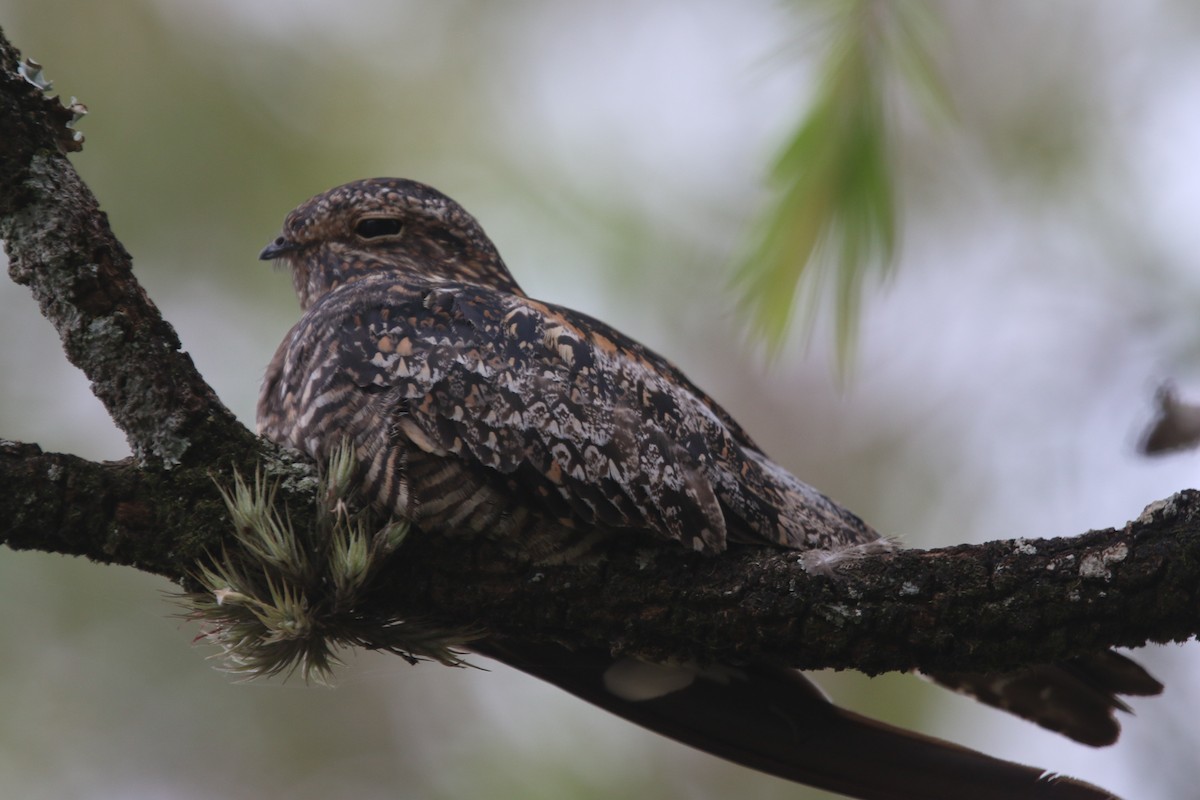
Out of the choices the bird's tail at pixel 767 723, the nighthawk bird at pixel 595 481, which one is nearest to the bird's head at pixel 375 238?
the nighthawk bird at pixel 595 481

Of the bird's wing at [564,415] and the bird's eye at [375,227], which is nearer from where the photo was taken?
the bird's wing at [564,415]

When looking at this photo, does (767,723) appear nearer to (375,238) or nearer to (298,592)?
(298,592)

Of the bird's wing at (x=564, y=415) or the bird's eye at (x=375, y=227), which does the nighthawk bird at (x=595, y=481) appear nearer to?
the bird's wing at (x=564, y=415)

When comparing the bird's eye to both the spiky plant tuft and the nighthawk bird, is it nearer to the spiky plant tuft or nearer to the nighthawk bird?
the nighthawk bird

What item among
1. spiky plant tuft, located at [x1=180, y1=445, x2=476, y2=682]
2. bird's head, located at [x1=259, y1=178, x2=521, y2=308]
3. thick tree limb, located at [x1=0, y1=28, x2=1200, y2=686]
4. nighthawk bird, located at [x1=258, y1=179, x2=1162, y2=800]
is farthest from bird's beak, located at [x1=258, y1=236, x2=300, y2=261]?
spiky plant tuft, located at [x1=180, y1=445, x2=476, y2=682]

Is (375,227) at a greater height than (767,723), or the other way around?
(375,227)

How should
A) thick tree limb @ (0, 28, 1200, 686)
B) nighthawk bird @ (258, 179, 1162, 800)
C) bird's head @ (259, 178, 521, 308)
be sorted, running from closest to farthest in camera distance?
thick tree limb @ (0, 28, 1200, 686) < nighthawk bird @ (258, 179, 1162, 800) < bird's head @ (259, 178, 521, 308)

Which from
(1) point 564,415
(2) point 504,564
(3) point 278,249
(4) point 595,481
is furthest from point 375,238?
(2) point 504,564
